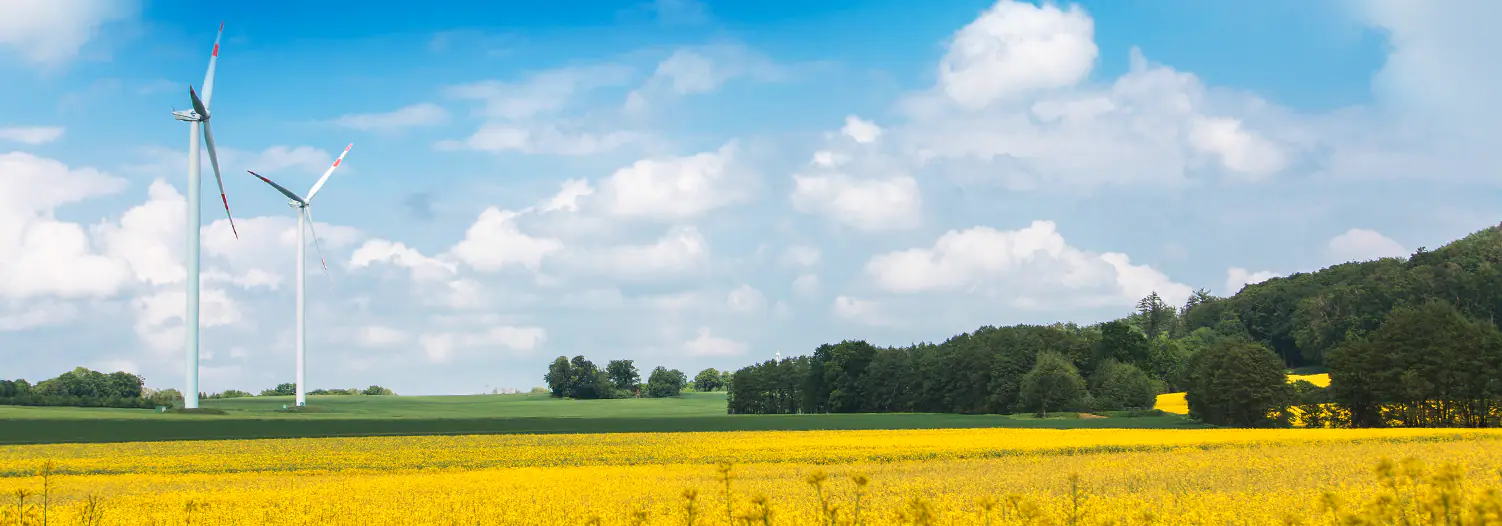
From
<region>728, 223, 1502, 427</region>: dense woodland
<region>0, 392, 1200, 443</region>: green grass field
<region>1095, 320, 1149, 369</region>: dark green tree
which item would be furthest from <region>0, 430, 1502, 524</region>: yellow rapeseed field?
<region>1095, 320, 1149, 369</region>: dark green tree

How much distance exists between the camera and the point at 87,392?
131125 millimetres

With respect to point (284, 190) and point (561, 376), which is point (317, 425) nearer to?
point (284, 190)

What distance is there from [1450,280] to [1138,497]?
555 feet

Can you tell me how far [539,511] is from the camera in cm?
2559

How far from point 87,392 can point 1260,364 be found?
135 meters

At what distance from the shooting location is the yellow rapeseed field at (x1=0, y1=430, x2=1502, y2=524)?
20.7 meters

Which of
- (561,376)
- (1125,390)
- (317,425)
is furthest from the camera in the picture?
(561,376)

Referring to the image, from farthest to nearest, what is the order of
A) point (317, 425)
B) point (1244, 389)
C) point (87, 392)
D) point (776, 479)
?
point (87, 392), point (317, 425), point (1244, 389), point (776, 479)

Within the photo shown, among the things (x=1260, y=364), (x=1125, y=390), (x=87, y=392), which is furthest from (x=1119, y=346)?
(x=87, y=392)

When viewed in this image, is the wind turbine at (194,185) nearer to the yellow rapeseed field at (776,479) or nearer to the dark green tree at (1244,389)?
the yellow rapeseed field at (776,479)

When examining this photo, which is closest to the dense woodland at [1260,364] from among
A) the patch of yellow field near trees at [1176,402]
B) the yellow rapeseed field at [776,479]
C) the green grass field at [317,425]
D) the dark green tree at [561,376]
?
the patch of yellow field near trees at [1176,402]

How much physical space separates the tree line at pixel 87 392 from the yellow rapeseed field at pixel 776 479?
235ft

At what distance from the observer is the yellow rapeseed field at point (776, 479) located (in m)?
20.7

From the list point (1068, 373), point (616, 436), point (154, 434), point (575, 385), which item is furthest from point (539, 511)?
point (575, 385)
